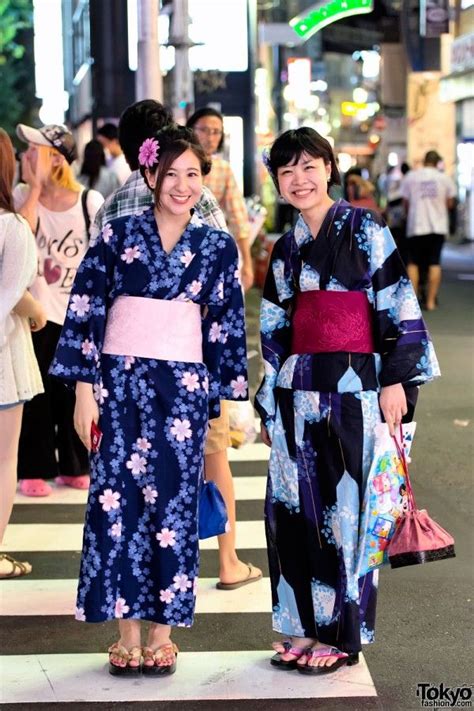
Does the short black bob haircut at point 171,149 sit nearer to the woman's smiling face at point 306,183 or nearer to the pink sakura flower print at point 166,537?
the woman's smiling face at point 306,183

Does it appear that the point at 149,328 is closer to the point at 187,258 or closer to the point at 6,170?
the point at 187,258

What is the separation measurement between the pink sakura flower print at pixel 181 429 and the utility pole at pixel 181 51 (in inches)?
405

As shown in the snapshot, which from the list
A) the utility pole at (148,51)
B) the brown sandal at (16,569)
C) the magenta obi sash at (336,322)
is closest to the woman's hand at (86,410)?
the magenta obi sash at (336,322)

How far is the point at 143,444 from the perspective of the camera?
4.31 metres

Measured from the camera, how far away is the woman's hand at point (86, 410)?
4289 mm

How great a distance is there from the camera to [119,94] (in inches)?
703

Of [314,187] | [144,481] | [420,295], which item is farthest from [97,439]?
[420,295]

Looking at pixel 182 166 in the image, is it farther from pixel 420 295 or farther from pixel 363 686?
pixel 420 295

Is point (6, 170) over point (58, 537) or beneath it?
over

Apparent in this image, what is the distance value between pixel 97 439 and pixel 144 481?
0.22 meters

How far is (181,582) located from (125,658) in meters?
0.34

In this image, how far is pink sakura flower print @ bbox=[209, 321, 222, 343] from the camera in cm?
445

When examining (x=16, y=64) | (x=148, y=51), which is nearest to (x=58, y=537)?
(x=148, y=51)

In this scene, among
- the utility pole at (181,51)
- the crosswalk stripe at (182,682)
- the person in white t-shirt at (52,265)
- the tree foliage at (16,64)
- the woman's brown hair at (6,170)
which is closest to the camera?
the crosswalk stripe at (182,682)
